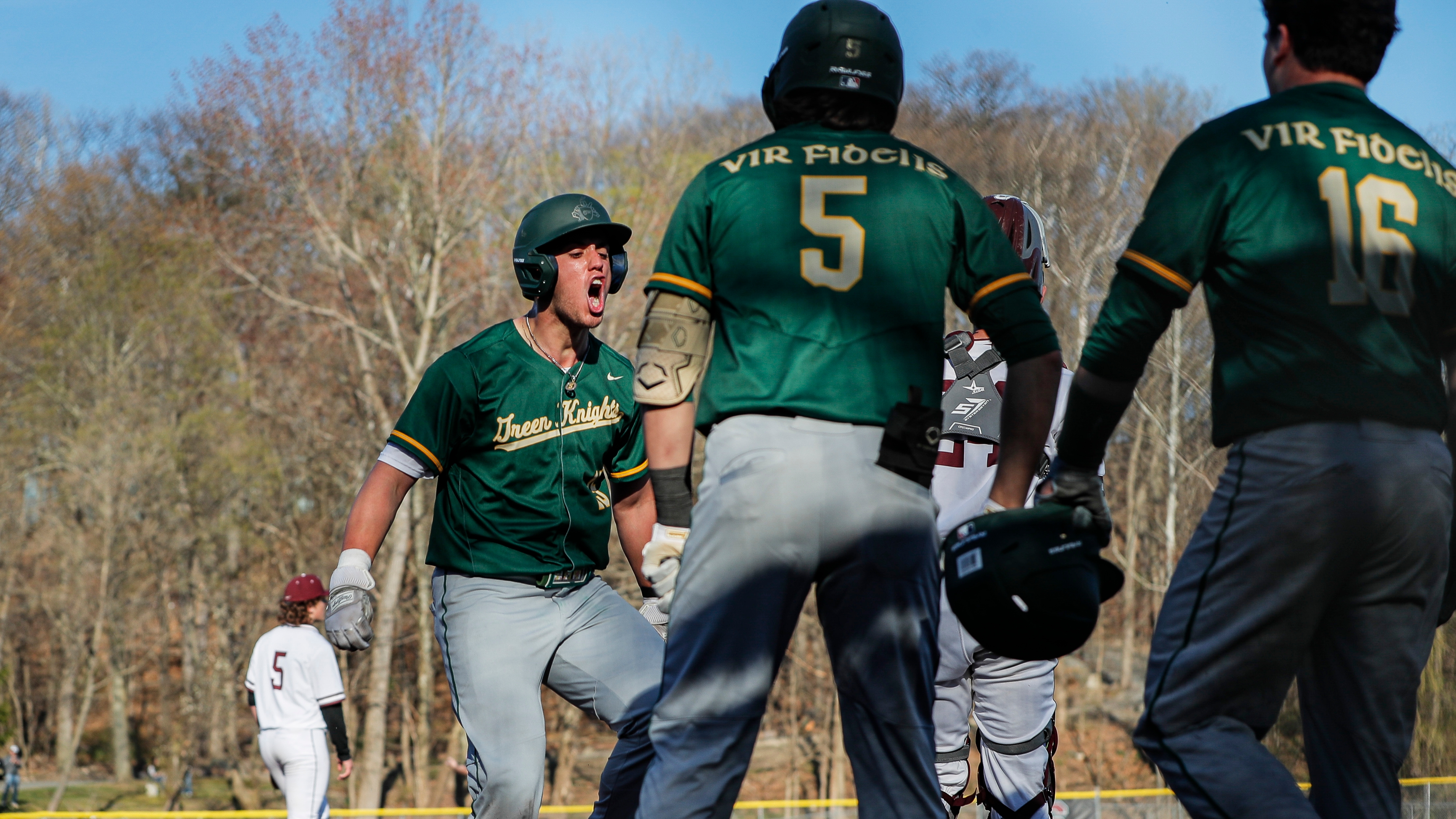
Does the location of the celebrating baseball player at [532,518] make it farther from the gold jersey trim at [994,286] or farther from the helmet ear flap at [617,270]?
the gold jersey trim at [994,286]

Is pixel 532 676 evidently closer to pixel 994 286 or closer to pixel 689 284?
pixel 689 284

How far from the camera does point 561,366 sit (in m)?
4.88

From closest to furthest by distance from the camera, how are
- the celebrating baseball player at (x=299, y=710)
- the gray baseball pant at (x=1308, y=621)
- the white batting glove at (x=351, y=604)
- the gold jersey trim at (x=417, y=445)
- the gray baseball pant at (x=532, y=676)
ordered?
the gray baseball pant at (x=1308, y=621)
the white batting glove at (x=351, y=604)
the gray baseball pant at (x=532, y=676)
the gold jersey trim at (x=417, y=445)
the celebrating baseball player at (x=299, y=710)

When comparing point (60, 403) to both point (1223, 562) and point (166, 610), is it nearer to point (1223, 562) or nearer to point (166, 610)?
point (166, 610)

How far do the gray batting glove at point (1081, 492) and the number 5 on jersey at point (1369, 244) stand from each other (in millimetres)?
684

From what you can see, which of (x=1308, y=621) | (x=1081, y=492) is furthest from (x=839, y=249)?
(x=1308, y=621)

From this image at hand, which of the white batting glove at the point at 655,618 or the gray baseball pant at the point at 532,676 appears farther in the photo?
the white batting glove at the point at 655,618

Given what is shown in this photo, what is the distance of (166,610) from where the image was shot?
29969 mm

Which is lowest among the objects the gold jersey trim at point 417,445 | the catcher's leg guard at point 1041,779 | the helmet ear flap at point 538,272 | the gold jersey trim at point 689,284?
the catcher's leg guard at point 1041,779

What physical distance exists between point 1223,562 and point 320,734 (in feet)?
27.7

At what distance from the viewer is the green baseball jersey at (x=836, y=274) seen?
2.82 m

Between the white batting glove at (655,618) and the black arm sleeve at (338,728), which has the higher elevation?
the white batting glove at (655,618)

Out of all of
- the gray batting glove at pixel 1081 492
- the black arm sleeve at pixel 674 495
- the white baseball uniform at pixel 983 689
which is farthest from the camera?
the white baseball uniform at pixel 983 689

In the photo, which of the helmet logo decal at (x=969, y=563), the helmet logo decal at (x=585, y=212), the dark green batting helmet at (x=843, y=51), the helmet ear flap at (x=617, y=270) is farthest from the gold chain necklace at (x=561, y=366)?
the helmet logo decal at (x=969, y=563)
